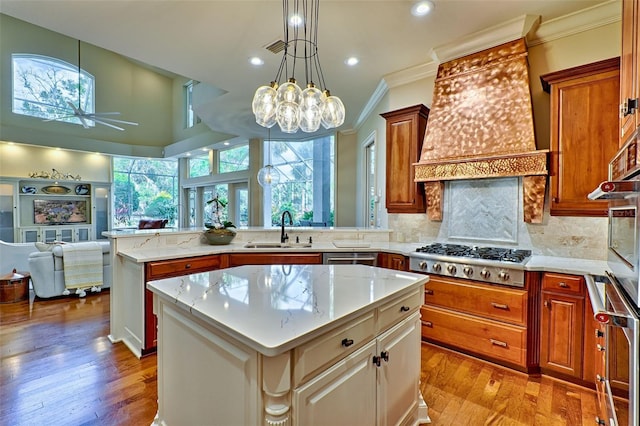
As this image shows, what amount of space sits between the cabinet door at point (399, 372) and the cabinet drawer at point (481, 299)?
1.08 metres

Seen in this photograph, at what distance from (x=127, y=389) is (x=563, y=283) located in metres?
3.34

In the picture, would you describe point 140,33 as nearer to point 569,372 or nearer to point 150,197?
point 569,372

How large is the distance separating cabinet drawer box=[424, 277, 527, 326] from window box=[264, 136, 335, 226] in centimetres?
384

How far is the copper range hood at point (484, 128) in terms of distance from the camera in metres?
2.67

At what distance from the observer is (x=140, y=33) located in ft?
9.46

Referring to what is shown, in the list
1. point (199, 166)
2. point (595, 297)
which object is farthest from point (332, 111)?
point (199, 166)

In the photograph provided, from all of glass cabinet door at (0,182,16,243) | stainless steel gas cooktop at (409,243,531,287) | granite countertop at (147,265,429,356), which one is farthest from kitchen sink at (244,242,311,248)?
glass cabinet door at (0,182,16,243)

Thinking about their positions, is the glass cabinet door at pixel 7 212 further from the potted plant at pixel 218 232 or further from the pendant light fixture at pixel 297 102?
the pendant light fixture at pixel 297 102

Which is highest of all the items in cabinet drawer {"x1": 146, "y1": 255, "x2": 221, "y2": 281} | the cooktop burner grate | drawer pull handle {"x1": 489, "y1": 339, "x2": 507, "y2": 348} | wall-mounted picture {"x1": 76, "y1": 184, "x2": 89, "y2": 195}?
wall-mounted picture {"x1": 76, "y1": 184, "x2": 89, "y2": 195}

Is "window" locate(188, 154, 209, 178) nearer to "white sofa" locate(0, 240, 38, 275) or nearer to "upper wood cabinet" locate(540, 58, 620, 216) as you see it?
"white sofa" locate(0, 240, 38, 275)

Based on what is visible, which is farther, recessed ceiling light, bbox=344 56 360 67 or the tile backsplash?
recessed ceiling light, bbox=344 56 360 67

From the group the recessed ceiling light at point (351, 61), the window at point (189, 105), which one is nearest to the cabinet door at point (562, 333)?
the recessed ceiling light at point (351, 61)

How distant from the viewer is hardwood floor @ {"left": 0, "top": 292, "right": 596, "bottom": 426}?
1.89 meters

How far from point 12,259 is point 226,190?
4.29m
